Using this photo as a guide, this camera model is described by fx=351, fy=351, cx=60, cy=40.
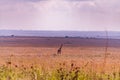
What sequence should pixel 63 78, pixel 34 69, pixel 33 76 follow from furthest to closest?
pixel 34 69 < pixel 33 76 < pixel 63 78

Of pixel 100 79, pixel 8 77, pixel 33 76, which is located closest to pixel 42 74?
pixel 33 76

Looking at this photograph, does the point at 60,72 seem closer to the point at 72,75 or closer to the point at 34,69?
the point at 72,75

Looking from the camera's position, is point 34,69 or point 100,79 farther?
point 34,69

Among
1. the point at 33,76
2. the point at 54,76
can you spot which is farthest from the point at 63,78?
the point at 33,76

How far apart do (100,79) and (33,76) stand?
1.53 m

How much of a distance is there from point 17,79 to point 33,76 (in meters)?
0.38

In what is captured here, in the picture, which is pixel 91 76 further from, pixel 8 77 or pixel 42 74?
pixel 8 77

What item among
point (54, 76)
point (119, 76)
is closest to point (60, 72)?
point (54, 76)

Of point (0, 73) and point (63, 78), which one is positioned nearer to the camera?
point (63, 78)

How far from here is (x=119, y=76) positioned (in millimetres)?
8148

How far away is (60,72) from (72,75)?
32cm

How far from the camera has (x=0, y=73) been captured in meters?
8.14

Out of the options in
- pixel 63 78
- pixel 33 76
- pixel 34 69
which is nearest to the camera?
pixel 63 78

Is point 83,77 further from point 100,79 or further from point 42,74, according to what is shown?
point 42,74
